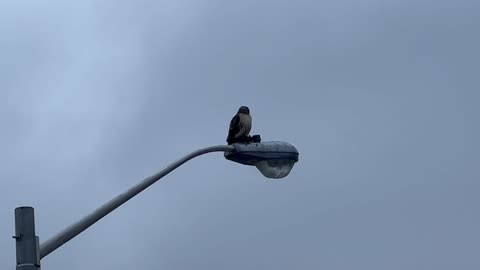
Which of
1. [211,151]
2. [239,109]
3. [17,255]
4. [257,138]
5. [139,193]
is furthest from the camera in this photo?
[239,109]

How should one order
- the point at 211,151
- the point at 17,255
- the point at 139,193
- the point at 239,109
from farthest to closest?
1. the point at 239,109
2. the point at 211,151
3. the point at 139,193
4. the point at 17,255

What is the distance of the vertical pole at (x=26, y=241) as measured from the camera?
33.2 ft

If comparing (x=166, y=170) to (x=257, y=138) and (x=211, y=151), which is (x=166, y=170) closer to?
(x=211, y=151)

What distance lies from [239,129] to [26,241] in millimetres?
3628

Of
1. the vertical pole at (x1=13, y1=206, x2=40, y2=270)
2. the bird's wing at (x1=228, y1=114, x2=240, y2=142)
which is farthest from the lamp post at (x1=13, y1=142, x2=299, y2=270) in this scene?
the bird's wing at (x1=228, y1=114, x2=240, y2=142)

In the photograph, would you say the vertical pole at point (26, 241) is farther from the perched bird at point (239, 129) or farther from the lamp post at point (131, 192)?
the perched bird at point (239, 129)

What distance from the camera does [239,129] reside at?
12953mm

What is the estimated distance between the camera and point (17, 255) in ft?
33.4

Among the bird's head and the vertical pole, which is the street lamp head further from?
the vertical pole

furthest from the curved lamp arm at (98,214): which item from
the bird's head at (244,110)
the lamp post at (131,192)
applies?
the bird's head at (244,110)

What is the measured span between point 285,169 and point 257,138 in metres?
0.52

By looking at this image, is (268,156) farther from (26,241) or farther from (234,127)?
(26,241)

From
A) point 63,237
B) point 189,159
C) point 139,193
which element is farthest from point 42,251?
point 189,159

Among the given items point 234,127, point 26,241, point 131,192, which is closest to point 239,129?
point 234,127
